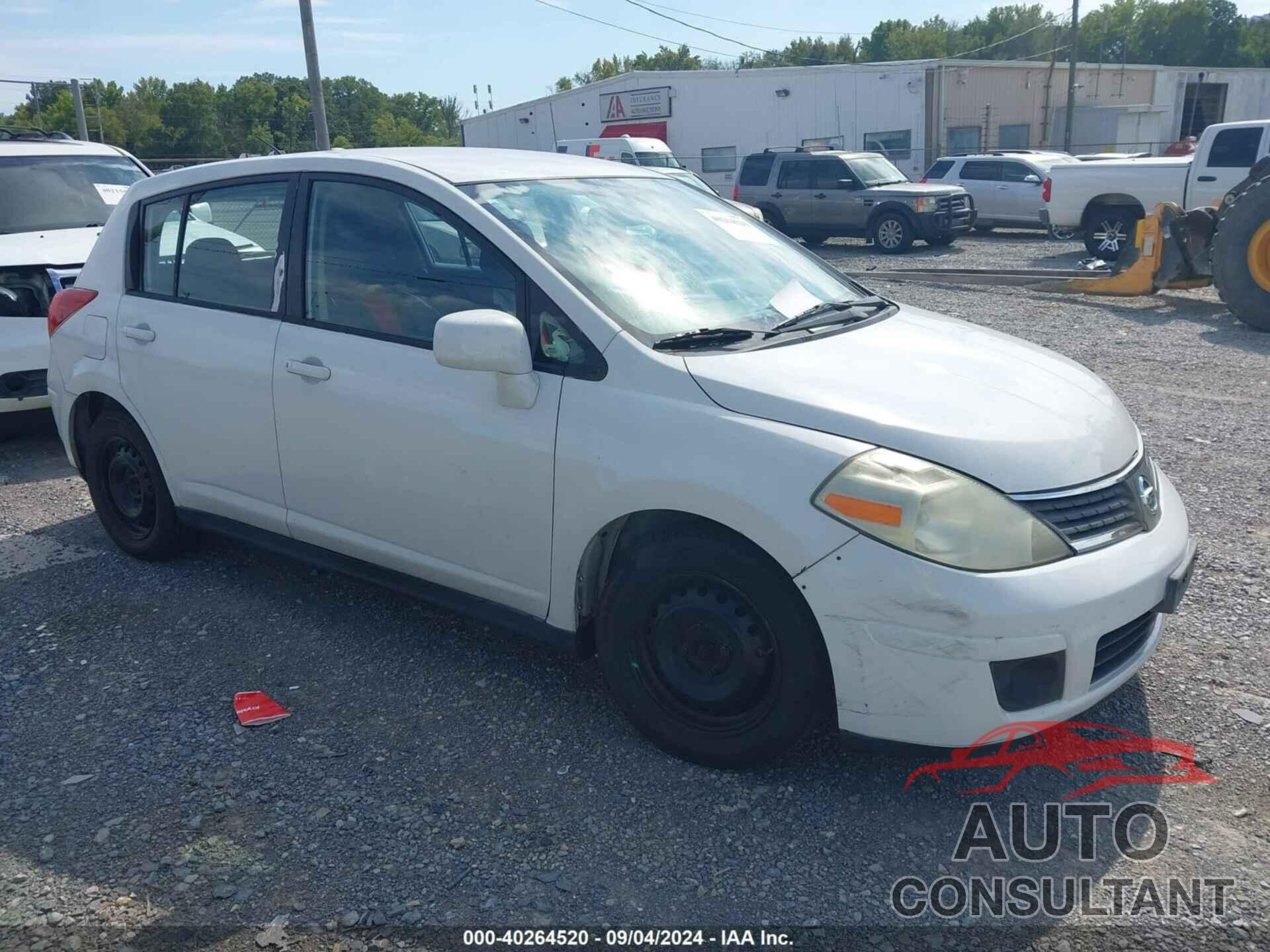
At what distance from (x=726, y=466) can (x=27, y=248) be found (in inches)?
255

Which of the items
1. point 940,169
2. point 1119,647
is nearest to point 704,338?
point 1119,647

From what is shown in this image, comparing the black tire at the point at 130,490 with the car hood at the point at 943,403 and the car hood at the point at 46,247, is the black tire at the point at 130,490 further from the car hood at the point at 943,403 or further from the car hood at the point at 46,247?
the car hood at the point at 943,403

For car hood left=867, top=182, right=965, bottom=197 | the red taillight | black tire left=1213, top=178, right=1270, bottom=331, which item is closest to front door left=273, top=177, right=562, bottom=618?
the red taillight

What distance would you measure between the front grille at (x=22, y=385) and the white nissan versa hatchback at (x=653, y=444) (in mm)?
2783

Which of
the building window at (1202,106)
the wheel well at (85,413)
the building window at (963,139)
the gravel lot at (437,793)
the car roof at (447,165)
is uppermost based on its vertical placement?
the building window at (1202,106)

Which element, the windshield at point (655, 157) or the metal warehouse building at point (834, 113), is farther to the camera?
the metal warehouse building at point (834, 113)

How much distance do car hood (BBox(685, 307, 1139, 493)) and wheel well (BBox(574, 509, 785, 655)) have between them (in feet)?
1.26

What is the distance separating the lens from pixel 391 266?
384 cm

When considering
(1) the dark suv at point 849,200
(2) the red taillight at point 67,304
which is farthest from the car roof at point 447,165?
(1) the dark suv at point 849,200

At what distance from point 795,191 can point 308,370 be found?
721 inches

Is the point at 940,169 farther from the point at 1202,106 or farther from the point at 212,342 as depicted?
the point at 1202,106

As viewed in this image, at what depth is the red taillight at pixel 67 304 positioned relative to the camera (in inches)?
195

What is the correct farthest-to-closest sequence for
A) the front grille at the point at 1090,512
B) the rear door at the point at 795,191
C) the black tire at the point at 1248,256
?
1. the rear door at the point at 795,191
2. the black tire at the point at 1248,256
3. the front grille at the point at 1090,512

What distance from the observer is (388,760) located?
3.40 metres
